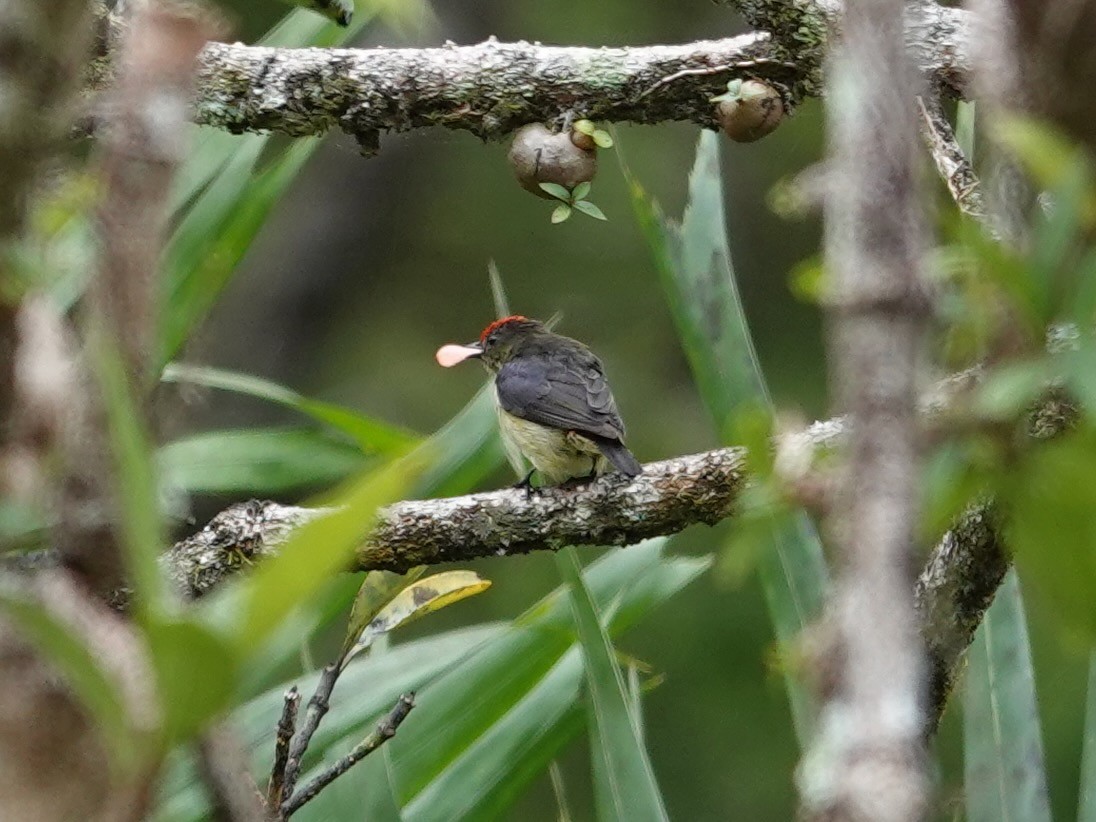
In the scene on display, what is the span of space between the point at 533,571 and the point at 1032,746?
458cm

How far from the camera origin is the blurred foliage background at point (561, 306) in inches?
260

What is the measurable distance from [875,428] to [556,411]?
2.97 metres

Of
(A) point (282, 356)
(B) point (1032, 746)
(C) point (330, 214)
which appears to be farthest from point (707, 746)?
(B) point (1032, 746)

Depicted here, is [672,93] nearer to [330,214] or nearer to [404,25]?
[404,25]

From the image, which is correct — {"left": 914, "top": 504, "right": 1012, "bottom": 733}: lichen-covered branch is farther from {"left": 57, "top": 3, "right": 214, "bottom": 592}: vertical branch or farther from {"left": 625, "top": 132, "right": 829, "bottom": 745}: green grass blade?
{"left": 57, "top": 3, "right": 214, "bottom": 592}: vertical branch

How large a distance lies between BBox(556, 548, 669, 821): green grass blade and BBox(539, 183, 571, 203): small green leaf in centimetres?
47

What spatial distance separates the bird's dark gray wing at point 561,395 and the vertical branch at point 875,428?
269cm

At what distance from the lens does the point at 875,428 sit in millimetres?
571

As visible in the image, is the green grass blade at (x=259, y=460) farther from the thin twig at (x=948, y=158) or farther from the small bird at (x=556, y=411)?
the thin twig at (x=948, y=158)

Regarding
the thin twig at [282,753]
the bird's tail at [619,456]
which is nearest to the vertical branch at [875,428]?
the thin twig at [282,753]

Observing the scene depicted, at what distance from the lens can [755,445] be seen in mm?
667

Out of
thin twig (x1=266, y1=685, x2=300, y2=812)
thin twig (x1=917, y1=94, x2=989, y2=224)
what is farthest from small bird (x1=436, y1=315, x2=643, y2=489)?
thin twig (x1=266, y1=685, x2=300, y2=812)

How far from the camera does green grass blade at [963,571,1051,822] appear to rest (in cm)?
210

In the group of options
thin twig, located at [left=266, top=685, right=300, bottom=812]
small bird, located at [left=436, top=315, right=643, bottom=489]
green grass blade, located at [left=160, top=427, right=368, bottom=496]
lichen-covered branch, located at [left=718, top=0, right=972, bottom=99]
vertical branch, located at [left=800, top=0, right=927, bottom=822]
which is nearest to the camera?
vertical branch, located at [left=800, top=0, right=927, bottom=822]
